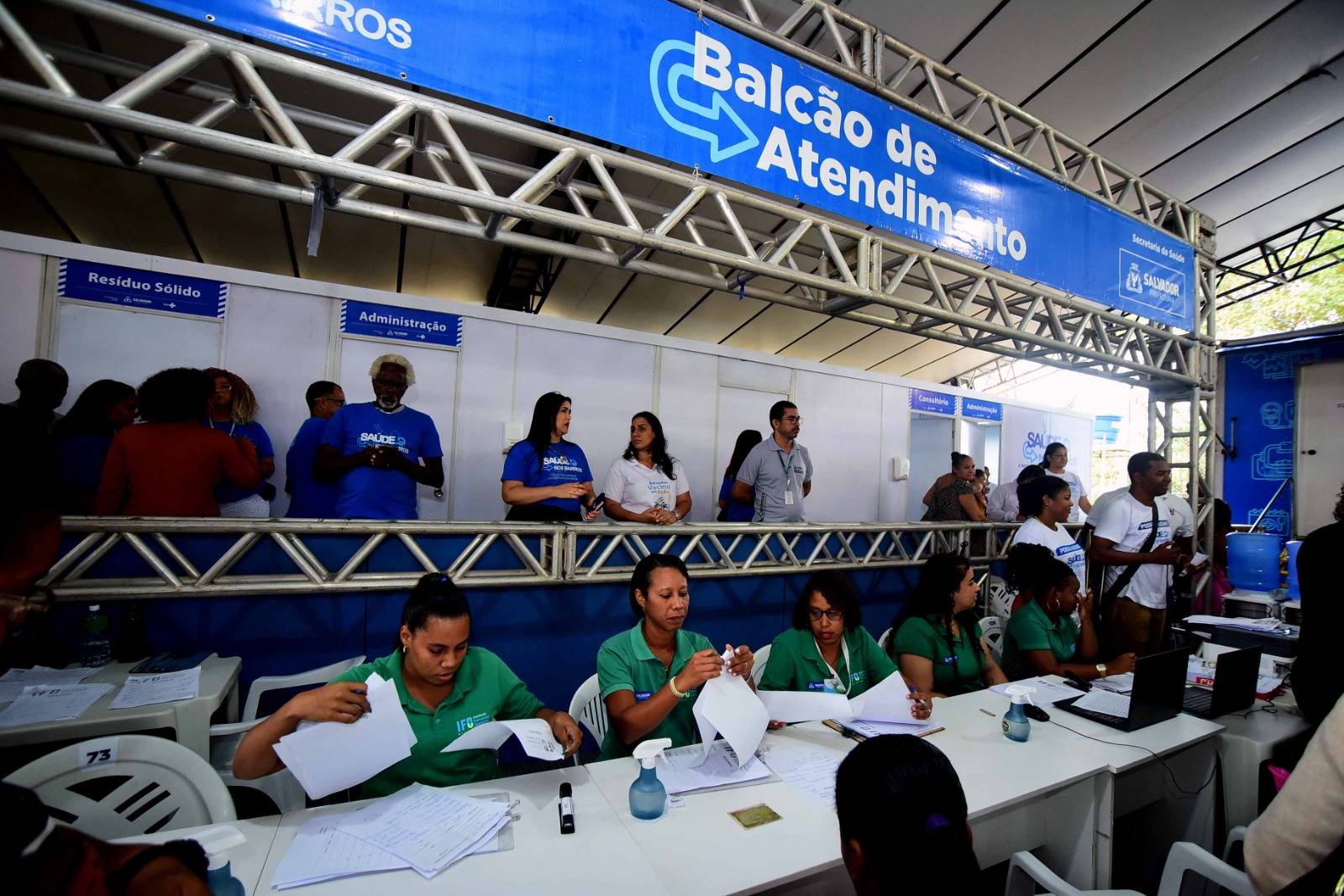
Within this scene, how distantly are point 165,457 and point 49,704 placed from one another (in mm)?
1106

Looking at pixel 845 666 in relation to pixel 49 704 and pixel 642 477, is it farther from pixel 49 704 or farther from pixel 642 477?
pixel 49 704

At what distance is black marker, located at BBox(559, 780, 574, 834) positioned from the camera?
137 centimetres

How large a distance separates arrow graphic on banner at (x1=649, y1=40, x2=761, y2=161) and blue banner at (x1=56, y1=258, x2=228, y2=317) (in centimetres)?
333

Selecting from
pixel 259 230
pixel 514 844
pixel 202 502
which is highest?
pixel 259 230

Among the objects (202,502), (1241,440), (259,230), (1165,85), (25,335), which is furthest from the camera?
(1241,440)

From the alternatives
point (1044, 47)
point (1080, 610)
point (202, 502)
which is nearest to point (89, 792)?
point (202, 502)

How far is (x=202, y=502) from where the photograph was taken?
2.68m

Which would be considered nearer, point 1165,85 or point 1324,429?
point 1165,85

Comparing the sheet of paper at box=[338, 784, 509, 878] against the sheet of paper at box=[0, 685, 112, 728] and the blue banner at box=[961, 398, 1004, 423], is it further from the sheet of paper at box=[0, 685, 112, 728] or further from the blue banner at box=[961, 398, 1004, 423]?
the blue banner at box=[961, 398, 1004, 423]

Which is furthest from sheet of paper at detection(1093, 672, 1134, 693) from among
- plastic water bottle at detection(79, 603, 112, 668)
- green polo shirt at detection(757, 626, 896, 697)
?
plastic water bottle at detection(79, 603, 112, 668)

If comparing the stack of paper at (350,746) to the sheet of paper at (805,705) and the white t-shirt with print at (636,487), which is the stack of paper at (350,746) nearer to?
the sheet of paper at (805,705)

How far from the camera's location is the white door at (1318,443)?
689 centimetres

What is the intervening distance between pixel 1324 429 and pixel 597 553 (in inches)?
351

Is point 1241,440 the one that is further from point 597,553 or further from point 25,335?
point 25,335
